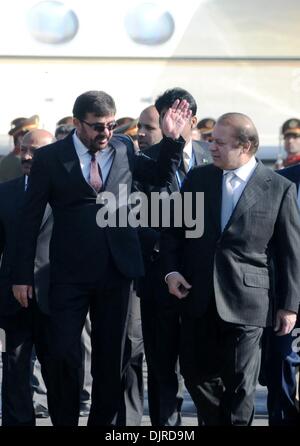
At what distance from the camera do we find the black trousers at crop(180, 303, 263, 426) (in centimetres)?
622

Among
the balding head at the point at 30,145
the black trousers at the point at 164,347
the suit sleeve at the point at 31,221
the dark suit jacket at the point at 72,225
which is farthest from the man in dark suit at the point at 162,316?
the suit sleeve at the point at 31,221

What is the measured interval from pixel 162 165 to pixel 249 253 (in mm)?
622

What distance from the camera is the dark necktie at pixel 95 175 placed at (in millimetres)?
6355

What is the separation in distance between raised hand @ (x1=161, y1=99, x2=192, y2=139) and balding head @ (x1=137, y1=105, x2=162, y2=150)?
4.95 feet

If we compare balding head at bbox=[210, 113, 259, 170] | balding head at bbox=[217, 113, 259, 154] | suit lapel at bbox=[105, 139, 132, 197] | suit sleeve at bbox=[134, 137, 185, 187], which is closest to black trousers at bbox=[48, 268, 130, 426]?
suit lapel at bbox=[105, 139, 132, 197]

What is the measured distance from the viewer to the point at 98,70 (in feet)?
47.2

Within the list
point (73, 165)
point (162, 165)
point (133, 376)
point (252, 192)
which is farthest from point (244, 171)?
point (133, 376)

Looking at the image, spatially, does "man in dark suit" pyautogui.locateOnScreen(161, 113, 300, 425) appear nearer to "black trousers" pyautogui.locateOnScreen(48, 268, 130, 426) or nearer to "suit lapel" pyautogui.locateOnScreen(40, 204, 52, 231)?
"black trousers" pyautogui.locateOnScreen(48, 268, 130, 426)

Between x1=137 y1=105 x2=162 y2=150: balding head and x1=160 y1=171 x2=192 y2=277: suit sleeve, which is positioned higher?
x1=137 y1=105 x2=162 y2=150: balding head

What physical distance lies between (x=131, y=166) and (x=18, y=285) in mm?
804

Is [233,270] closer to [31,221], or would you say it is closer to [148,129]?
[31,221]

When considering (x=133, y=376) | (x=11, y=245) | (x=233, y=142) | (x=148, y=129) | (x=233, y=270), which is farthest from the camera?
(x=148, y=129)

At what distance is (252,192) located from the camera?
6.25 m
